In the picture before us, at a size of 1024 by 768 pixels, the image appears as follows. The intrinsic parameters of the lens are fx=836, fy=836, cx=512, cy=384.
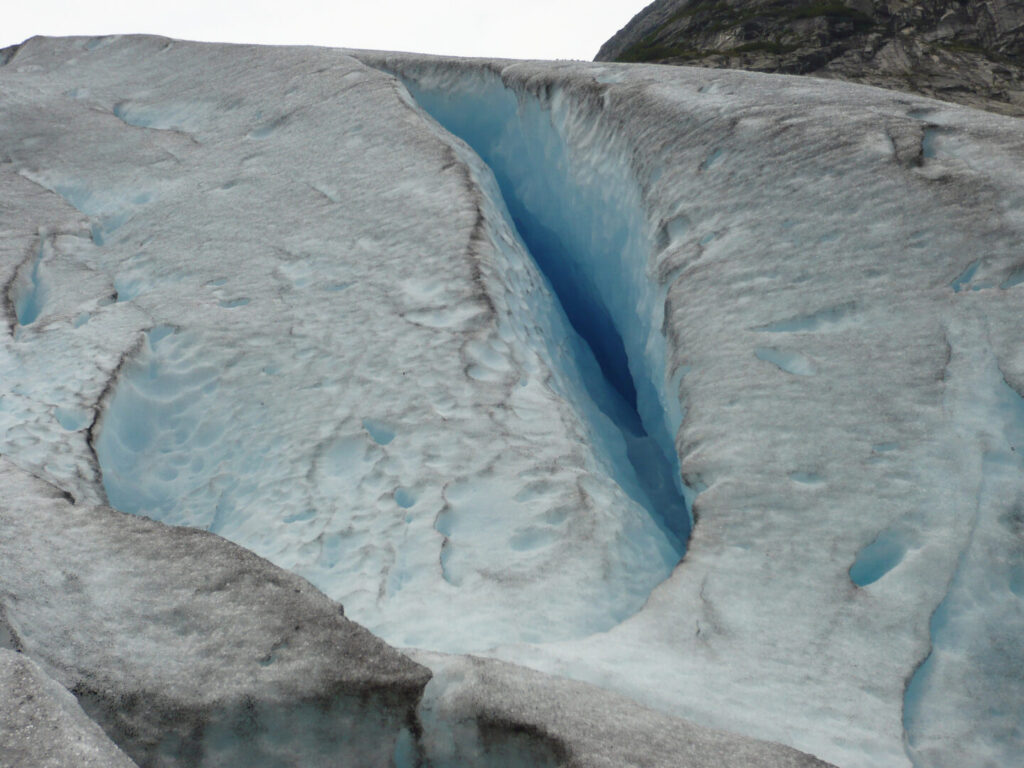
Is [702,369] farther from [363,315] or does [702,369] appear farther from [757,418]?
[363,315]

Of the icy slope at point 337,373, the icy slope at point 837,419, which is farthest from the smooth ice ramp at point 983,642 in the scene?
the icy slope at point 337,373

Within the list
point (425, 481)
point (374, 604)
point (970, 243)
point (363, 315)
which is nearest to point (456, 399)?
point (425, 481)

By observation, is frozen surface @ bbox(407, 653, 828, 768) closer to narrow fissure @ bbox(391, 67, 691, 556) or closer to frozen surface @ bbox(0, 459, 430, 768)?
frozen surface @ bbox(0, 459, 430, 768)

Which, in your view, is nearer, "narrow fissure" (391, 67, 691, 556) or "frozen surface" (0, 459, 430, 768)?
"frozen surface" (0, 459, 430, 768)

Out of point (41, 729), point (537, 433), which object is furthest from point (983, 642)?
point (41, 729)

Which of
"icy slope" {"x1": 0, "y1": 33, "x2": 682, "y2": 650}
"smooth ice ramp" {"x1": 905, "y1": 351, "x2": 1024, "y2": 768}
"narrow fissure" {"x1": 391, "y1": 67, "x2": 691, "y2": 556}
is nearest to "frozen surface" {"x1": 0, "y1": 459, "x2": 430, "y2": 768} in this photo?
"icy slope" {"x1": 0, "y1": 33, "x2": 682, "y2": 650}
